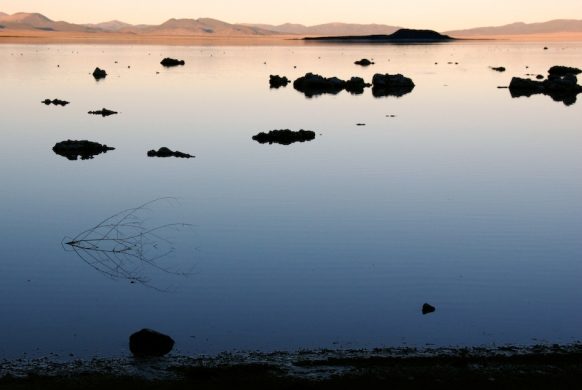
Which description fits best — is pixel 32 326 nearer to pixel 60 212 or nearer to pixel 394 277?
pixel 394 277

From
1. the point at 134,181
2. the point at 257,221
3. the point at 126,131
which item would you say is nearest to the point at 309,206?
the point at 257,221

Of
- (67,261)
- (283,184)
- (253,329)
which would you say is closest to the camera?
(253,329)

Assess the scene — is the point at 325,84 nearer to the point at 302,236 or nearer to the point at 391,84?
the point at 391,84

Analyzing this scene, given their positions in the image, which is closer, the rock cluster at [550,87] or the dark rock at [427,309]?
the dark rock at [427,309]

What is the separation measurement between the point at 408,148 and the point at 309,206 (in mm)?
9666

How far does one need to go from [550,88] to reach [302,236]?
40932 millimetres

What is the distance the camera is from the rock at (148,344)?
7.77 metres

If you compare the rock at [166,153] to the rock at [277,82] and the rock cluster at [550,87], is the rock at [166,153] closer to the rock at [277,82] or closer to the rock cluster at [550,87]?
the rock at [277,82]

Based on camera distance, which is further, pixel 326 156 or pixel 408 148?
pixel 408 148

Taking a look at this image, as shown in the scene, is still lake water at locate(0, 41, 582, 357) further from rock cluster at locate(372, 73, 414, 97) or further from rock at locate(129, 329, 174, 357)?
rock cluster at locate(372, 73, 414, 97)

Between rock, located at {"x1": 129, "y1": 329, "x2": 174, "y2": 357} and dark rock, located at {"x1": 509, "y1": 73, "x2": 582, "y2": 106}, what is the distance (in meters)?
41.4

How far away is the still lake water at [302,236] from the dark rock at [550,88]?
18.7 m

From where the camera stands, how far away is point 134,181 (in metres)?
17.5

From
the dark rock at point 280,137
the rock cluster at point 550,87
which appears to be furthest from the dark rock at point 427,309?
the rock cluster at point 550,87
